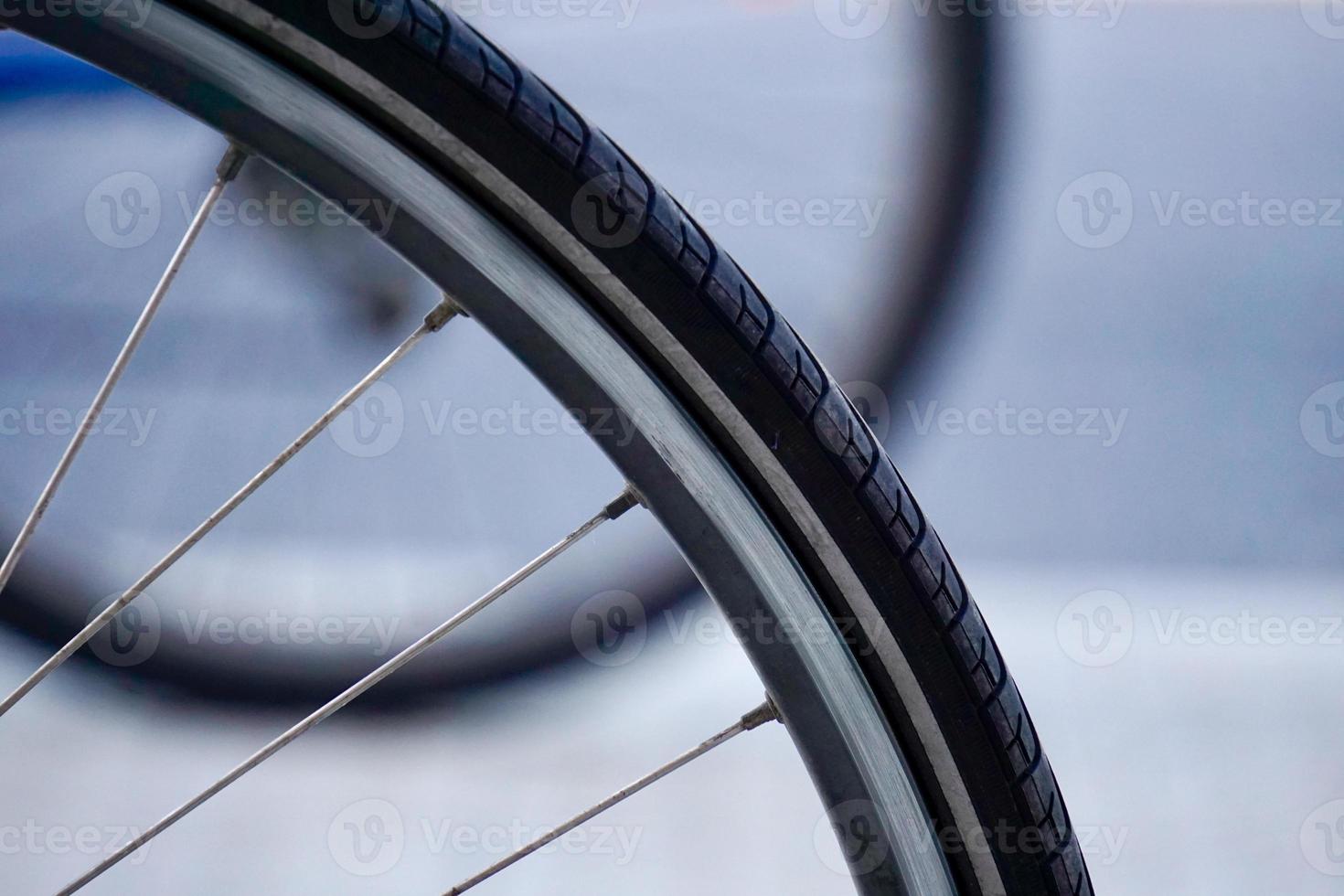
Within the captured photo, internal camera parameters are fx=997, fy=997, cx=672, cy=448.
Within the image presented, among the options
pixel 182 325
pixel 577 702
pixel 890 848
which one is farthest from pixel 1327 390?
pixel 182 325

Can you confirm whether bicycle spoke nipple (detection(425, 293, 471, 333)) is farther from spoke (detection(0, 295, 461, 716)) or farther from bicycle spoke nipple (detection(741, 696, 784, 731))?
bicycle spoke nipple (detection(741, 696, 784, 731))

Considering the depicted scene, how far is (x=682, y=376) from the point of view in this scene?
25cm

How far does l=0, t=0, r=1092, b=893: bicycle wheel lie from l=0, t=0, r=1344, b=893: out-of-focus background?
0.38 meters

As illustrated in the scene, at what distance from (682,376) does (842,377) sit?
25.5 inches

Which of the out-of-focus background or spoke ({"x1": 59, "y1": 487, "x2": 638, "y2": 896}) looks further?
the out-of-focus background

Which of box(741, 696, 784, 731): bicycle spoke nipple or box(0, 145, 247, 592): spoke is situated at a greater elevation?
box(0, 145, 247, 592): spoke

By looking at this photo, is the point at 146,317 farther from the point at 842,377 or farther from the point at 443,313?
the point at 842,377

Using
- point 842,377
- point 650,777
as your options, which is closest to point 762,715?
point 650,777

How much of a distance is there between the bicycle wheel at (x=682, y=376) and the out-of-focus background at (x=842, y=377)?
1.23 ft

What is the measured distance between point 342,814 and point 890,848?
483 millimetres

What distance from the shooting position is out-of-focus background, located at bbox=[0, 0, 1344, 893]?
2.18 ft

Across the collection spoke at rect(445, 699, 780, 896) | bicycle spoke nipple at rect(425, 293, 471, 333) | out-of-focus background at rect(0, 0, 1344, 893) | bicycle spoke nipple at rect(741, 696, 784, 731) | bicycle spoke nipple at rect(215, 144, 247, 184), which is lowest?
spoke at rect(445, 699, 780, 896)

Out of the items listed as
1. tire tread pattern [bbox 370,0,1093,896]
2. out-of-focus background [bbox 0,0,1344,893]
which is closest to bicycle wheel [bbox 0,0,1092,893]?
tire tread pattern [bbox 370,0,1093,896]

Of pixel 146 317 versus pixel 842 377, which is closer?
pixel 146 317
